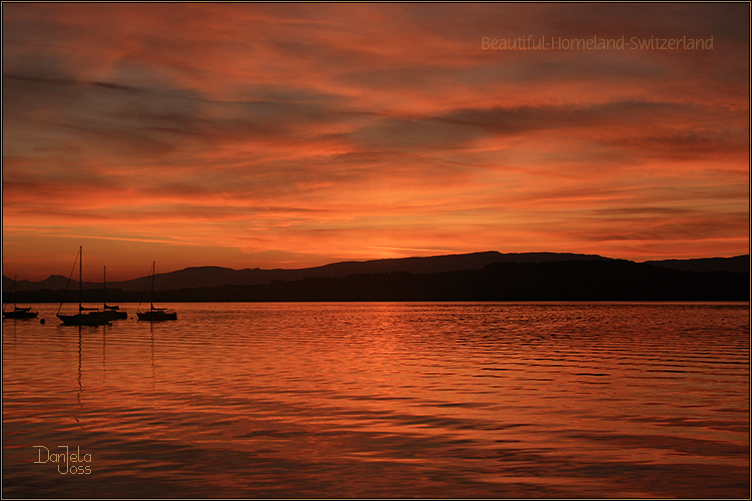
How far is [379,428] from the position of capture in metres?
24.0

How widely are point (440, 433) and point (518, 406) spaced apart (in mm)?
7093

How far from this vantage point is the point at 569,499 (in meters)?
15.9

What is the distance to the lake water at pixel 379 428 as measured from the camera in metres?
17.2
